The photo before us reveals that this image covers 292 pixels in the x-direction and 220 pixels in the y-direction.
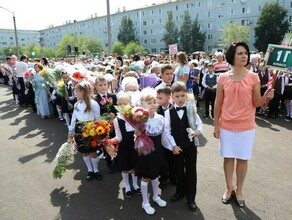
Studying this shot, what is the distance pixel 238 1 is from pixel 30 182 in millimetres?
62578

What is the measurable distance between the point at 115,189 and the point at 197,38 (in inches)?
2430

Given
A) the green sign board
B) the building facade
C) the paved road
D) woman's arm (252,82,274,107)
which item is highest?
the building facade

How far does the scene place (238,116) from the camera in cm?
329

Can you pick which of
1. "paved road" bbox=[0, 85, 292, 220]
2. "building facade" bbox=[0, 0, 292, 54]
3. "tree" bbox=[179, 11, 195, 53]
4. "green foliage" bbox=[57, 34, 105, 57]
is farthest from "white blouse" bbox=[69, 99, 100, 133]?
"green foliage" bbox=[57, 34, 105, 57]

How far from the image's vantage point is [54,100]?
28.9ft

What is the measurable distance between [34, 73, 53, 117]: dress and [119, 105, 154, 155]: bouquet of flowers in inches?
276

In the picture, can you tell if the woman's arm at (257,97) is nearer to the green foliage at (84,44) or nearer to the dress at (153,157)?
the dress at (153,157)

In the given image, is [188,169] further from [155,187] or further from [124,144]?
[124,144]

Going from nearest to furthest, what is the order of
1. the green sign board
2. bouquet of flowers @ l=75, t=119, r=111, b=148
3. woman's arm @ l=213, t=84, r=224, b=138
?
the green sign board, woman's arm @ l=213, t=84, r=224, b=138, bouquet of flowers @ l=75, t=119, r=111, b=148

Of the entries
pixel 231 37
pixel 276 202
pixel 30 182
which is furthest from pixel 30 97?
pixel 231 37

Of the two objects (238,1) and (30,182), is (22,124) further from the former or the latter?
(238,1)

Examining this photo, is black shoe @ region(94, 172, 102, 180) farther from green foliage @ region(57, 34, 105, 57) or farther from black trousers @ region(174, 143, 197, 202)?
green foliage @ region(57, 34, 105, 57)

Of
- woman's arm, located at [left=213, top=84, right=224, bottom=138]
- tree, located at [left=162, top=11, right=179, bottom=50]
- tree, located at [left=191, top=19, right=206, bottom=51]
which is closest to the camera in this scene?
woman's arm, located at [left=213, top=84, right=224, bottom=138]

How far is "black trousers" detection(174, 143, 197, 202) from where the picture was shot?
3.46 m
